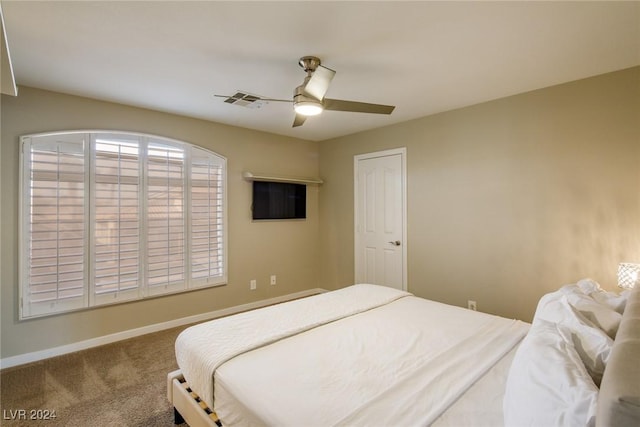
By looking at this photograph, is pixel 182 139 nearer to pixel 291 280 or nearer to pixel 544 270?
pixel 291 280

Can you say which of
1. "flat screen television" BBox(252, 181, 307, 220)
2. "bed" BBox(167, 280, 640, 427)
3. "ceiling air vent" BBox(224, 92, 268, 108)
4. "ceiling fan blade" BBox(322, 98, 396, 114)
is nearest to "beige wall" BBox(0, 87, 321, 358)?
"flat screen television" BBox(252, 181, 307, 220)

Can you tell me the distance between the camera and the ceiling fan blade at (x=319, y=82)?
1.96m

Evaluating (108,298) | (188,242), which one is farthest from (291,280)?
(108,298)

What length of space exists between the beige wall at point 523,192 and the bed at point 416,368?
3.45ft

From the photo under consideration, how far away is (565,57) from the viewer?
87.6 inches

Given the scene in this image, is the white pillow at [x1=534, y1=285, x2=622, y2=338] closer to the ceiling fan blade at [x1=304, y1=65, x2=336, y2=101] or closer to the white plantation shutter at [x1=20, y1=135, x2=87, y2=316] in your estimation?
the ceiling fan blade at [x1=304, y1=65, x2=336, y2=101]

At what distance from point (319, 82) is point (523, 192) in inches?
88.7

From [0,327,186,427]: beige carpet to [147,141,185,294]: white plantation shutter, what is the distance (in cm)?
74

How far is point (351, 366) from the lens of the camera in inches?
58.7

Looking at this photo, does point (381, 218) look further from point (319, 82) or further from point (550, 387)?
point (550, 387)

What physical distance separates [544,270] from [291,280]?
123 inches

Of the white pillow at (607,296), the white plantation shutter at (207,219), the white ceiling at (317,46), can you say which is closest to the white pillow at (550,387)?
the white pillow at (607,296)

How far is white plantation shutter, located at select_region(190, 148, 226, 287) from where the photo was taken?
3621 mm

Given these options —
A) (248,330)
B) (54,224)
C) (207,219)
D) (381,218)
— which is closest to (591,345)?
(248,330)
